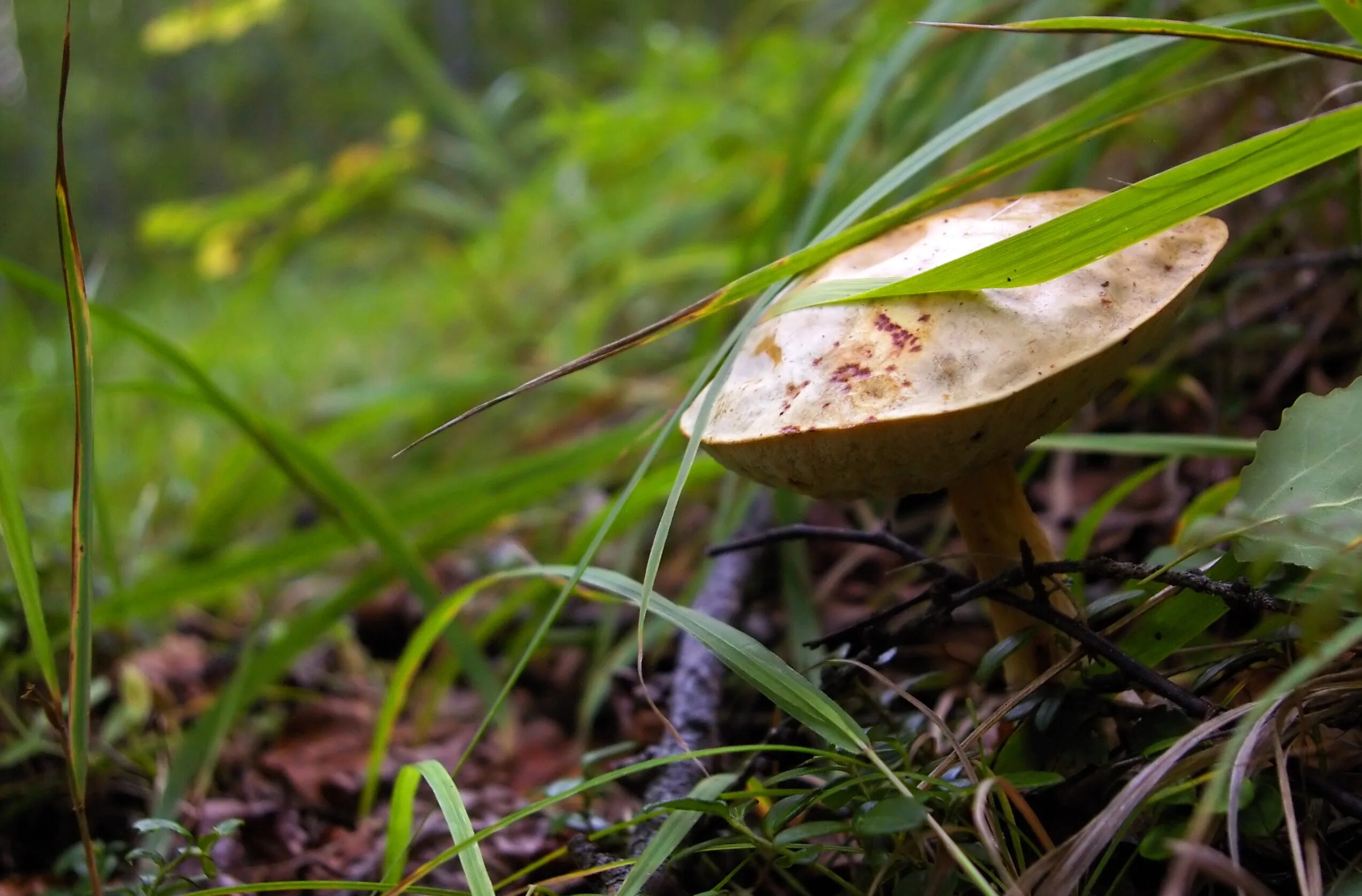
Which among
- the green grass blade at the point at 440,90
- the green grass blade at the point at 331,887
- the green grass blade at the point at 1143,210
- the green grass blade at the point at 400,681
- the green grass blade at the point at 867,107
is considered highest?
the green grass blade at the point at 440,90

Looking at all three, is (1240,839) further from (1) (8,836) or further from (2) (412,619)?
(2) (412,619)

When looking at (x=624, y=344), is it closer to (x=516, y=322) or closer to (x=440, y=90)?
(x=516, y=322)

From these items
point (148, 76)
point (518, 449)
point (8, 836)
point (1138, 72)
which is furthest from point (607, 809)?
point (148, 76)

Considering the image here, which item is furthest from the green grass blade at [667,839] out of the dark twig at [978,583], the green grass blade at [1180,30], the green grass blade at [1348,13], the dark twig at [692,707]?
the green grass blade at [1348,13]

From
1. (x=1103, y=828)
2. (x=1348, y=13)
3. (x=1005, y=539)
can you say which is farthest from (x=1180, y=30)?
(x=1103, y=828)

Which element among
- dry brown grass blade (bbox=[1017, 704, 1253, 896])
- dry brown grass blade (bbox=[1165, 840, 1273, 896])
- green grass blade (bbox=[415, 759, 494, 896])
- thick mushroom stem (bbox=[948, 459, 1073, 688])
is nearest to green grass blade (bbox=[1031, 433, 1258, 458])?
thick mushroom stem (bbox=[948, 459, 1073, 688])

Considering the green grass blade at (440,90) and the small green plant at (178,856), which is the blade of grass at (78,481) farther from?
the green grass blade at (440,90)

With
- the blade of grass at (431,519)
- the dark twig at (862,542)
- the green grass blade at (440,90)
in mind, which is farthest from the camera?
the green grass blade at (440,90)
